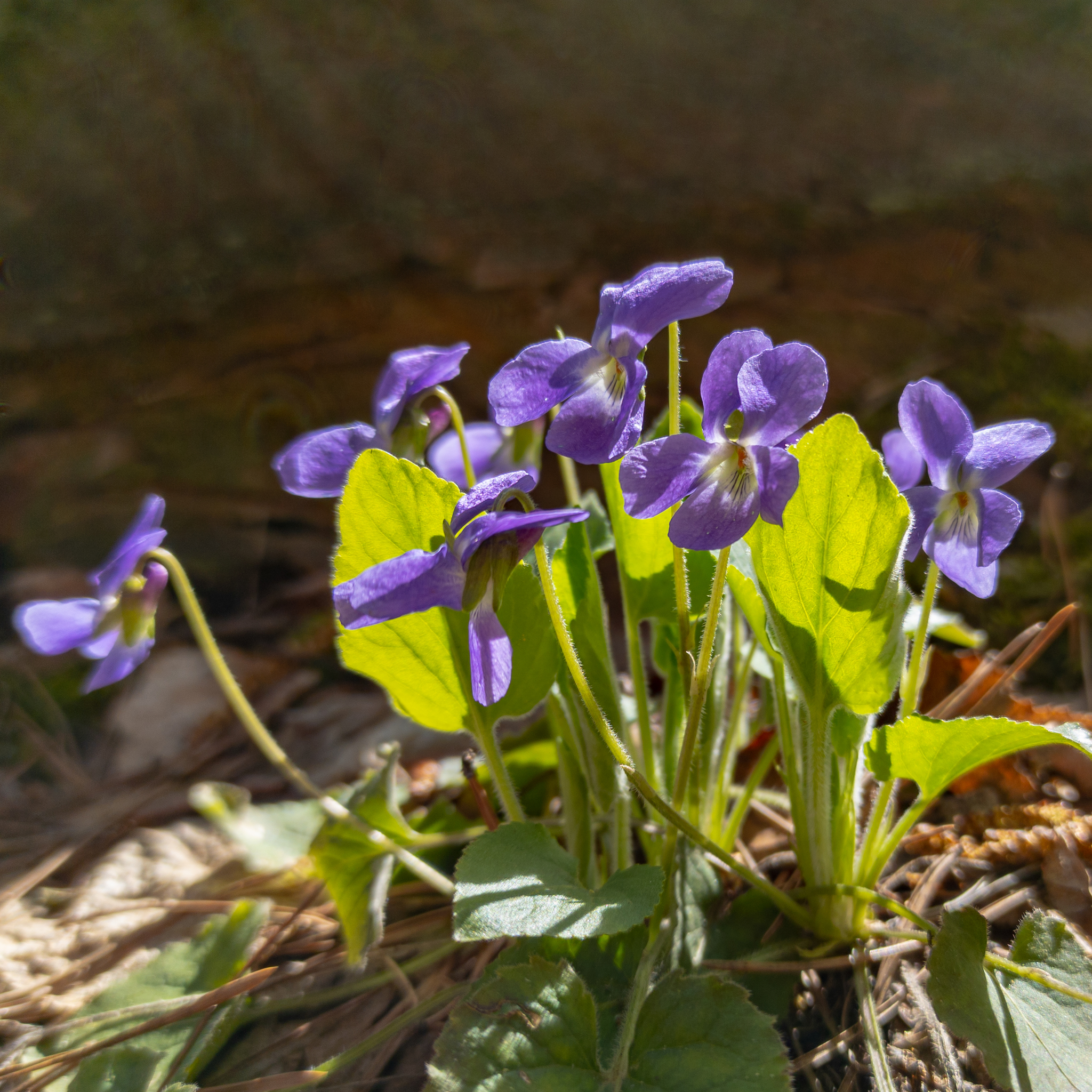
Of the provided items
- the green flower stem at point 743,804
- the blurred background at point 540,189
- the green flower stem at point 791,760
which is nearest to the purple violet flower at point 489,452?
the green flower stem at point 791,760

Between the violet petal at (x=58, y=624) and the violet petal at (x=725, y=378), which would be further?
the violet petal at (x=58, y=624)

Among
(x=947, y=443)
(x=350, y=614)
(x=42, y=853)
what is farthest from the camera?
(x=42, y=853)

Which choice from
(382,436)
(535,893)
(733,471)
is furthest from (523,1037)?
(382,436)

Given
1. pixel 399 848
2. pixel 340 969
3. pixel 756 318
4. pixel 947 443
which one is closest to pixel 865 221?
pixel 756 318

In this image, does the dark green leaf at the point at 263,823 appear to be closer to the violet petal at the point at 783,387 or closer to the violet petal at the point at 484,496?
the violet petal at the point at 484,496

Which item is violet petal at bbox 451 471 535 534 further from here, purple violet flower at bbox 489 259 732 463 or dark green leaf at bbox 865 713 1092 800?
dark green leaf at bbox 865 713 1092 800

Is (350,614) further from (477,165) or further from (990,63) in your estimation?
(990,63)

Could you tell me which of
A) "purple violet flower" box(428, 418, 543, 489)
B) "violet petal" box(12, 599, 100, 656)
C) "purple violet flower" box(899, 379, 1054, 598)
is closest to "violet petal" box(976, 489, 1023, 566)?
"purple violet flower" box(899, 379, 1054, 598)
